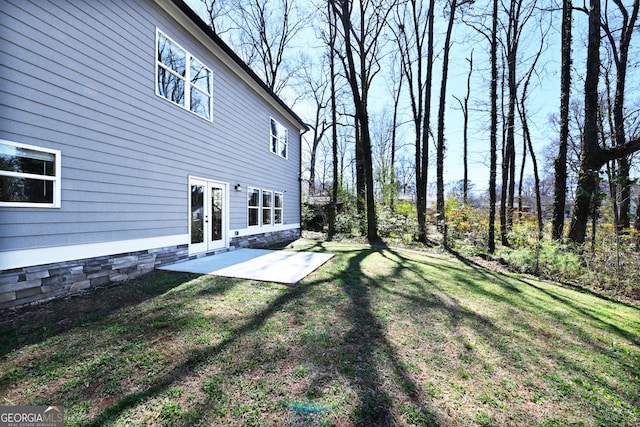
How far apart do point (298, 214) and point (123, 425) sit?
429 inches

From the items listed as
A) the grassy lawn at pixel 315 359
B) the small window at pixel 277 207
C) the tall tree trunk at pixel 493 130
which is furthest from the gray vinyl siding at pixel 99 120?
the tall tree trunk at pixel 493 130

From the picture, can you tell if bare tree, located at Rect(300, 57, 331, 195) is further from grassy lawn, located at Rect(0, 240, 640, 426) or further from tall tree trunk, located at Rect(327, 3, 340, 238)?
grassy lawn, located at Rect(0, 240, 640, 426)

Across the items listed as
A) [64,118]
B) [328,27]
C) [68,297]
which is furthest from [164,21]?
[328,27]

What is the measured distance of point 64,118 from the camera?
11.7 ft

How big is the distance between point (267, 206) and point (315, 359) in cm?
757

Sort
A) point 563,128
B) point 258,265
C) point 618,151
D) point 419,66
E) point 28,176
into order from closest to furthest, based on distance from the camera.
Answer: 1. point 28,176
2. point 258,265
3. point 618,151
4. point 563,128
5. point 419,66

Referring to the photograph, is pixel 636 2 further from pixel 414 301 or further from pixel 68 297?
pixel 68 297

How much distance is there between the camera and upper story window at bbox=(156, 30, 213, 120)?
16.9 feet

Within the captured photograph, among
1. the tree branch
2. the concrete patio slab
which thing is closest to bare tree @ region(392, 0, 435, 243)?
the tree branch

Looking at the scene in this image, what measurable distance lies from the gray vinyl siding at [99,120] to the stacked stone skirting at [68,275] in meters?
0.32

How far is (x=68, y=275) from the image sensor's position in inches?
141

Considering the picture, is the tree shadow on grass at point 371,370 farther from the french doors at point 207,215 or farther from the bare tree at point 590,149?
the bare tree at point 590,149

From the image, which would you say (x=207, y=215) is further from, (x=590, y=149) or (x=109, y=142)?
(x=590, y=149)

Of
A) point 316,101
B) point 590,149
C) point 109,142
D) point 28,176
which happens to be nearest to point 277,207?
point 109,142
